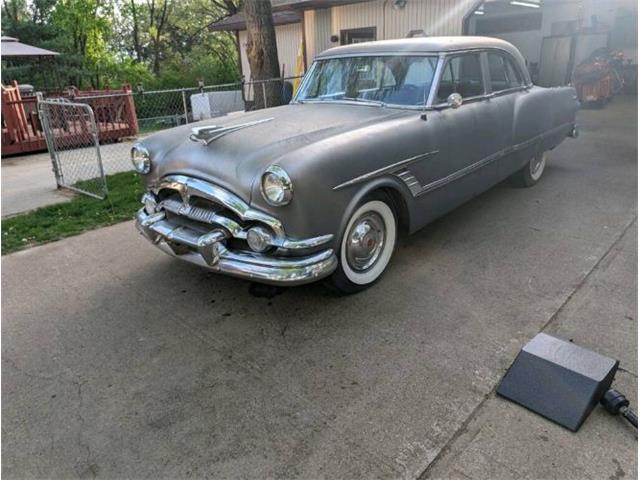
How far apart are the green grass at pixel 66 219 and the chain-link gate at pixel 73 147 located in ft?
1.00

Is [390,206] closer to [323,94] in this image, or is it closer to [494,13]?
[323,94]

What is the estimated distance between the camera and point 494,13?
16109 millimetres

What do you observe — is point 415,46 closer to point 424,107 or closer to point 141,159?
point 424,107

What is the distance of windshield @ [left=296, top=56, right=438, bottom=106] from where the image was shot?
12.9 ft

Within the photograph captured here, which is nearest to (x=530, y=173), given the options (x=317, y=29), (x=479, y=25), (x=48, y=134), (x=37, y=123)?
(x=48, y=134)

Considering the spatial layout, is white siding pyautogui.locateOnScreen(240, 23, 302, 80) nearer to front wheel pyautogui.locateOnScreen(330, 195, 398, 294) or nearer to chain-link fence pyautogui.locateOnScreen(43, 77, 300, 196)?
chain-link fence pyautogui.locateOnScreen(43, 77, 300, 196)

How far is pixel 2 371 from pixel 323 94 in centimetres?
329

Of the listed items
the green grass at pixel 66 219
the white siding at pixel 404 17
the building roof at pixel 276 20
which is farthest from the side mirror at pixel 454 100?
the building roof at pixel 276 20

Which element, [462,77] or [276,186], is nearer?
[276,186]

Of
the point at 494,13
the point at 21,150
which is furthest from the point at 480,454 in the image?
the point at 494,13

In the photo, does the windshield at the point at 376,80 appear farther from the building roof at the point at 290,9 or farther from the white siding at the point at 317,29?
the white siding at the point at 317,29

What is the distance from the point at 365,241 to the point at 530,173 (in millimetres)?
3356

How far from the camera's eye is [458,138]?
3957 millimetres

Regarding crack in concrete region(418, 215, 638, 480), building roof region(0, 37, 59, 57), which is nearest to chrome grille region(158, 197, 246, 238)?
crack in concrete region(418, 215, 638, 480)
